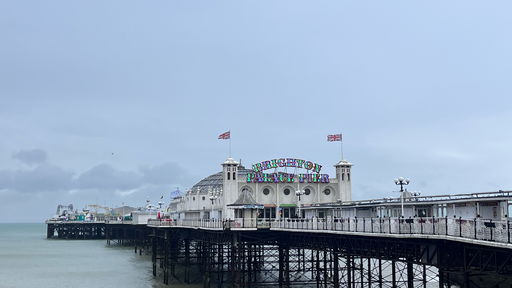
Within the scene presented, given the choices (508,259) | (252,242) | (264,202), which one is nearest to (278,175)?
(264,202)

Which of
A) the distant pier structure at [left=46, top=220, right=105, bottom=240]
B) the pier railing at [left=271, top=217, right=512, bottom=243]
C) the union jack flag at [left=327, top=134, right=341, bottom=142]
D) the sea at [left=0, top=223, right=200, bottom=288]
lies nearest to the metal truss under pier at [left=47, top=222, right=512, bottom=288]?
the pier railing at [left=271, top=217, right=512, bottom=243]

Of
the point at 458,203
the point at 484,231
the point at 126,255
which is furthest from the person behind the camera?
the point at 126,255

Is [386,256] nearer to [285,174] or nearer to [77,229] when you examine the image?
[285,174]

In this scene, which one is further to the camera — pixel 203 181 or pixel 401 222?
pixel 203 181

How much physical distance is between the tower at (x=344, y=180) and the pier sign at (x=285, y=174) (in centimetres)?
194

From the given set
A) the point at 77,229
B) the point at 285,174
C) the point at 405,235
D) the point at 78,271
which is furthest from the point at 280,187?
the point at 77,229

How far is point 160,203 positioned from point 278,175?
6903 centimetres

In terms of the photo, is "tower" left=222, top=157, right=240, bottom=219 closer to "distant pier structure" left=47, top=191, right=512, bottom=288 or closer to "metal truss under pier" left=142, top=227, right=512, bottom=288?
"metal truss under pier" left=142, top=227, right=512, bottom=288

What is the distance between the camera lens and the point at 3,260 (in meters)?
103

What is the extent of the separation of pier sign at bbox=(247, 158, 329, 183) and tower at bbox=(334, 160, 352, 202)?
1943mm

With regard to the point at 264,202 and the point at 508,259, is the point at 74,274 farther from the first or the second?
the point at 508,259

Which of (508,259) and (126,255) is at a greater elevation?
(508,259)

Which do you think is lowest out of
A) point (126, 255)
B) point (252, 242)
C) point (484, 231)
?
point (126, 255)

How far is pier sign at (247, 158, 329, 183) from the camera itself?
254ft
